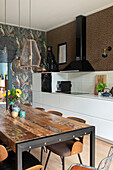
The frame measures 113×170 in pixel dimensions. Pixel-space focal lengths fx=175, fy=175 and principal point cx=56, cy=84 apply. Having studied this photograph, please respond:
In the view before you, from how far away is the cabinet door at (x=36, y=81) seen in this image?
553 centimetres

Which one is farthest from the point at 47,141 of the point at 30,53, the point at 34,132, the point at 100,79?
the point at 100,79

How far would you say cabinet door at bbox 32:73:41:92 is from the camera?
553 centimetres

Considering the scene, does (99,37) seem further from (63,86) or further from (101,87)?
(63,86)

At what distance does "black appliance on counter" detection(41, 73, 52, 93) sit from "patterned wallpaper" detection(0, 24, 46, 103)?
0.70m

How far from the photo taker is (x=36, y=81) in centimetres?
568

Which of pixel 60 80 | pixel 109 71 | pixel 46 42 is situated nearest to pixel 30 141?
pixel 109 71

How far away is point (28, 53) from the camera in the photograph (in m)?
2.29

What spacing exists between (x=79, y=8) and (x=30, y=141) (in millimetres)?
3602

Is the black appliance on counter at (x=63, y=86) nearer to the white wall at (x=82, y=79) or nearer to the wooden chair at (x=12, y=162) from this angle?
the white wall at (x=82, y=79)

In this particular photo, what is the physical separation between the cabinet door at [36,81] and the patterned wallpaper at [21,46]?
11cm

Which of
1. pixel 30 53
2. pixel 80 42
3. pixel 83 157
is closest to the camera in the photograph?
pixel 30 53

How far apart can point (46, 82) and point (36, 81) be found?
627 mm

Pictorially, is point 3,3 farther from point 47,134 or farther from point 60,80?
point 47,134

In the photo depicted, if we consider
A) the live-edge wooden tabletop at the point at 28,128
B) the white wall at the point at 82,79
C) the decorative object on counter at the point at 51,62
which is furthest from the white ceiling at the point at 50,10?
the live-edge wooden tabletop at the point at 28,128
